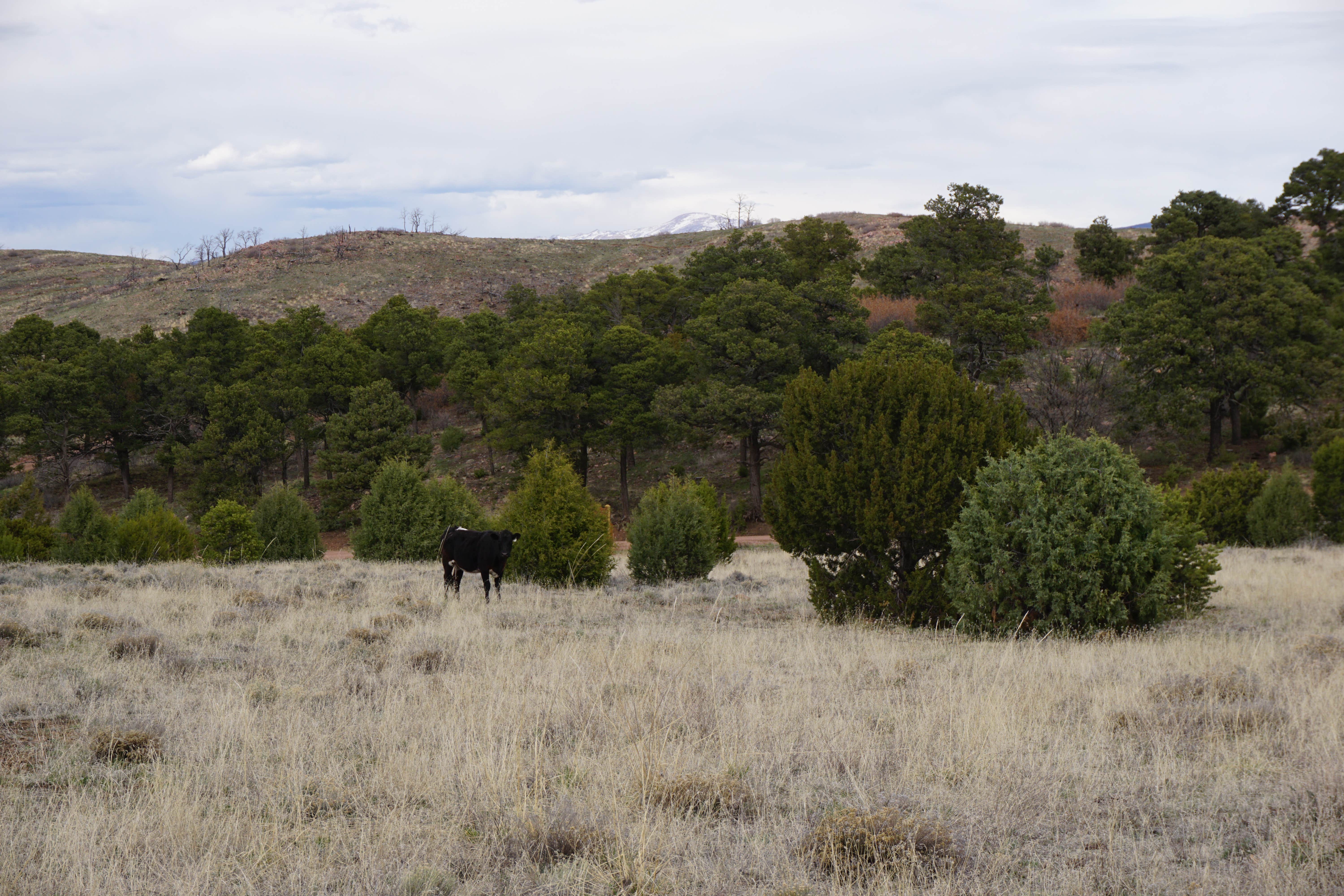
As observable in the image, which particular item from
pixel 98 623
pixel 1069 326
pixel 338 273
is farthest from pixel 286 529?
pixel 338 273

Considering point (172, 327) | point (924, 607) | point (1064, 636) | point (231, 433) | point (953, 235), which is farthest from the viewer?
point (172, 327)

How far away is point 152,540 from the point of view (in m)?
21.7

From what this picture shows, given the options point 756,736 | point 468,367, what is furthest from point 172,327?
point 756,736

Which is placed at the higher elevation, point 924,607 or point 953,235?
point 953,235

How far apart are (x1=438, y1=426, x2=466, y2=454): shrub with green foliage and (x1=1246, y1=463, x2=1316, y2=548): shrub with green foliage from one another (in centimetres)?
4136

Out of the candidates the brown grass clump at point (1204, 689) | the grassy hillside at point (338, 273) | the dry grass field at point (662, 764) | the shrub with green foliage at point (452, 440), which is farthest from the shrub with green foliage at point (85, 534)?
the grassy hillside at point (338, 273)

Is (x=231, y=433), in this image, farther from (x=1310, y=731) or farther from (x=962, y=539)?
(x=1310, y=731)

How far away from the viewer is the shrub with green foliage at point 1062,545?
30.3 feet

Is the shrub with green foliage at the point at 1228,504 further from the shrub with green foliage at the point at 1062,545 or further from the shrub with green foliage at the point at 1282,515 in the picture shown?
the shrub with green foliage at the point at 1062,545

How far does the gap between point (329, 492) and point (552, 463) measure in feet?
102

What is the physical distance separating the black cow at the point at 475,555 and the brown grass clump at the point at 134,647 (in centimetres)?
467

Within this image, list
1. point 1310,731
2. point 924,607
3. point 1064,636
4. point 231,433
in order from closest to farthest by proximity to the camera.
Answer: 1. point 1310,731
2. point 1064,636
3. point 924,607
4. point 231,433

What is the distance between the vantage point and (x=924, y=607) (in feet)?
34.6

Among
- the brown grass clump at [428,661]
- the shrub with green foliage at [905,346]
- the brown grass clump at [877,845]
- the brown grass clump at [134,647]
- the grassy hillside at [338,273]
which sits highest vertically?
the grassy hillside at [338,273]
